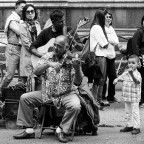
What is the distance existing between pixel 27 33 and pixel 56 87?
2.39 metres

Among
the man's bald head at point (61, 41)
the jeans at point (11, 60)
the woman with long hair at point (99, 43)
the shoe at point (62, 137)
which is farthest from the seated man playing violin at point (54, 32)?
the woman with long hair at point (99, 43)

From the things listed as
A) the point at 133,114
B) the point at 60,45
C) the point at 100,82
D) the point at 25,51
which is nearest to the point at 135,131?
the point at 133,114

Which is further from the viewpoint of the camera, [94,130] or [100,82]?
[100,82]

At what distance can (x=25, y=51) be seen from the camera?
11656 millimetres

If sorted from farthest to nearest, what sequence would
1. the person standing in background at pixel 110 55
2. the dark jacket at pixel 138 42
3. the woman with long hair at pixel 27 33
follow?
the person standing in background at pixel 110 55, the dark jacket at pixel 138 42, the woman with long hair at pixel 27 33

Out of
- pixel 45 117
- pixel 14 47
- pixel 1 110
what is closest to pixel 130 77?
pixel 45 117

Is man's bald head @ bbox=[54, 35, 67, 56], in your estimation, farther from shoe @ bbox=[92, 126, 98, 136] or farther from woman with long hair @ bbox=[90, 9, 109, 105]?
woman with long hair @ bbox=[90, 9, 109, 105]

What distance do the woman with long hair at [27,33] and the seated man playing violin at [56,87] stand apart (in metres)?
2.02

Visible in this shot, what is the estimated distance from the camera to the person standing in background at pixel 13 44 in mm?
12125

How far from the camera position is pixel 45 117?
32.2ft

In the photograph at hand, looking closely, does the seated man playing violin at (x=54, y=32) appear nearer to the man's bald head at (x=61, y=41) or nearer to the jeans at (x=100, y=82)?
the man's bald head at (x=61, y=41)

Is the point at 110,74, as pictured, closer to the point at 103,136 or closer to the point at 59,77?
the point at 103,136

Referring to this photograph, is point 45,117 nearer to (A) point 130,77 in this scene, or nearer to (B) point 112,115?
(A) point 130,77

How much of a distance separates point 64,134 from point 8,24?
11.7 ft
